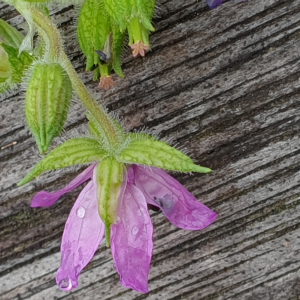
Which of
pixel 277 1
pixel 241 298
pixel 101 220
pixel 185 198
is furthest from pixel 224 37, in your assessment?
pixel 241 298

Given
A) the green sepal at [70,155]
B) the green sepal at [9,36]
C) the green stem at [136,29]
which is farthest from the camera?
the green sepal at [9,36]

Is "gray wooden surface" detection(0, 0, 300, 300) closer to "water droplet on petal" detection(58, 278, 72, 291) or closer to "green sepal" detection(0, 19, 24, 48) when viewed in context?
"green sepal" detection(0, 19, 24, 48)

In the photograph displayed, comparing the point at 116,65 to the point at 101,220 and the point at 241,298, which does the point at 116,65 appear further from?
the point at 241,298

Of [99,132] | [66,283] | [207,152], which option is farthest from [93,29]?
[66,283]

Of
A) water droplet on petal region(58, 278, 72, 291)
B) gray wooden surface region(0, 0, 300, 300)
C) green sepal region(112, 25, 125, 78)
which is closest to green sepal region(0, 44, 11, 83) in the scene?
gray wooden surface region(0, 0, 300, 300)

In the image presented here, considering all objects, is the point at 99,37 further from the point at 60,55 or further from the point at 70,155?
the point at 70,155

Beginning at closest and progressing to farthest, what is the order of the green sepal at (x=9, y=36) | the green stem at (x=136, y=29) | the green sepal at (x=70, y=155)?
the green sepal at (x=70, y=155), the green stem at (x=136, y=29), the green sepal at (x=9, y=36)

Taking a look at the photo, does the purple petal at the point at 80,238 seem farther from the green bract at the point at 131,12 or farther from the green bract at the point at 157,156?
the green bract at the point at 131,12

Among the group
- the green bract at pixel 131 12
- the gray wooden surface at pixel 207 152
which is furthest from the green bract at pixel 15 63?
the green bract at pixel 131 12
